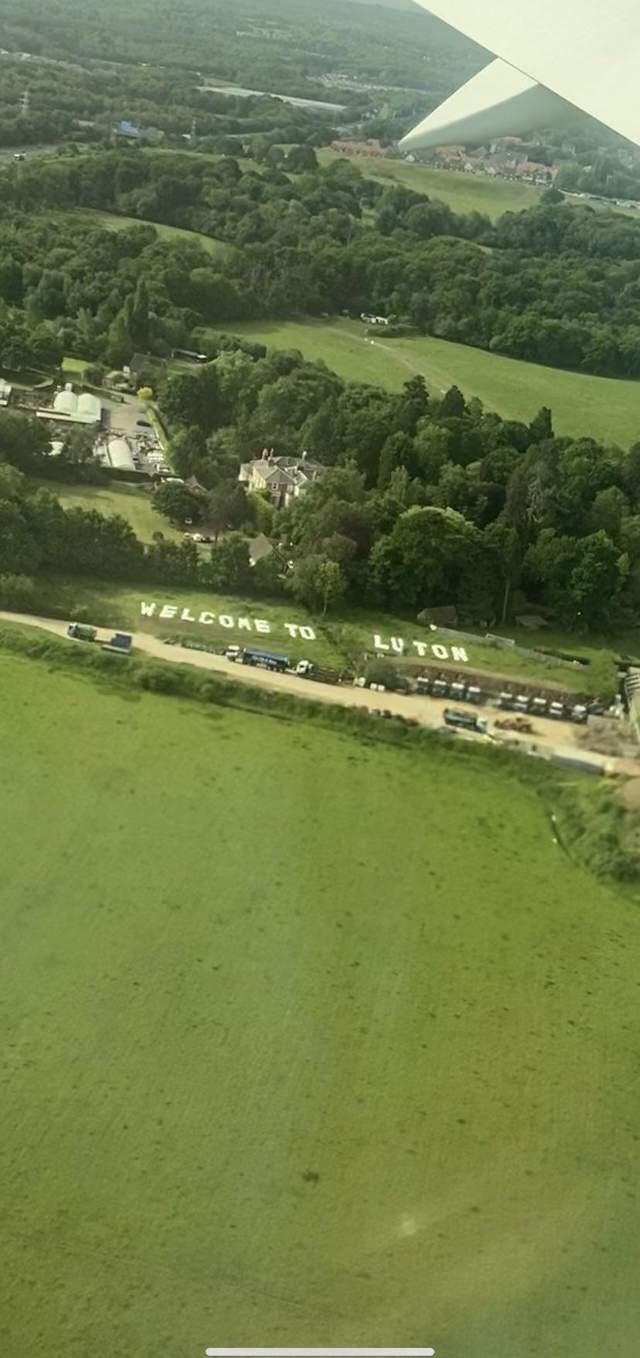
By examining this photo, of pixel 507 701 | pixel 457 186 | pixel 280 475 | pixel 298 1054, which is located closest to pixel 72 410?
pixel 280 475

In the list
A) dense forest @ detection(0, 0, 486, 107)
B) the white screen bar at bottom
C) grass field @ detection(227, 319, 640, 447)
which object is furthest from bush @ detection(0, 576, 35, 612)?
dense forest @ detection(0, 0, 486, 107)

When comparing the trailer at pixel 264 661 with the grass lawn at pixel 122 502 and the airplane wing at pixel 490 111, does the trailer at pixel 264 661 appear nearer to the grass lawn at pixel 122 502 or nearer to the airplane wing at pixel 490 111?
the grass lawn at pixel 122 502

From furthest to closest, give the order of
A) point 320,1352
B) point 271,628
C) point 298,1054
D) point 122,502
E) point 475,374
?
point 475,374
point 122,502
point 271,628
point 298,1054
point 320,1352

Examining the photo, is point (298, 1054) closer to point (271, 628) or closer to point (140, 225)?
point (271, 628)

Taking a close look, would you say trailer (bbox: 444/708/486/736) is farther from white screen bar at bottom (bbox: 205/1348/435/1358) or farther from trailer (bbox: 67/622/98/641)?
white screen bar at bottom (bbox: 205/1348/435/1358)

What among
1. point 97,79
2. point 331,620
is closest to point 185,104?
point 97,79

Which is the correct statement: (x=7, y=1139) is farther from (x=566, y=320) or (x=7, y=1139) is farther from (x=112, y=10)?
(x=112, y=10)
